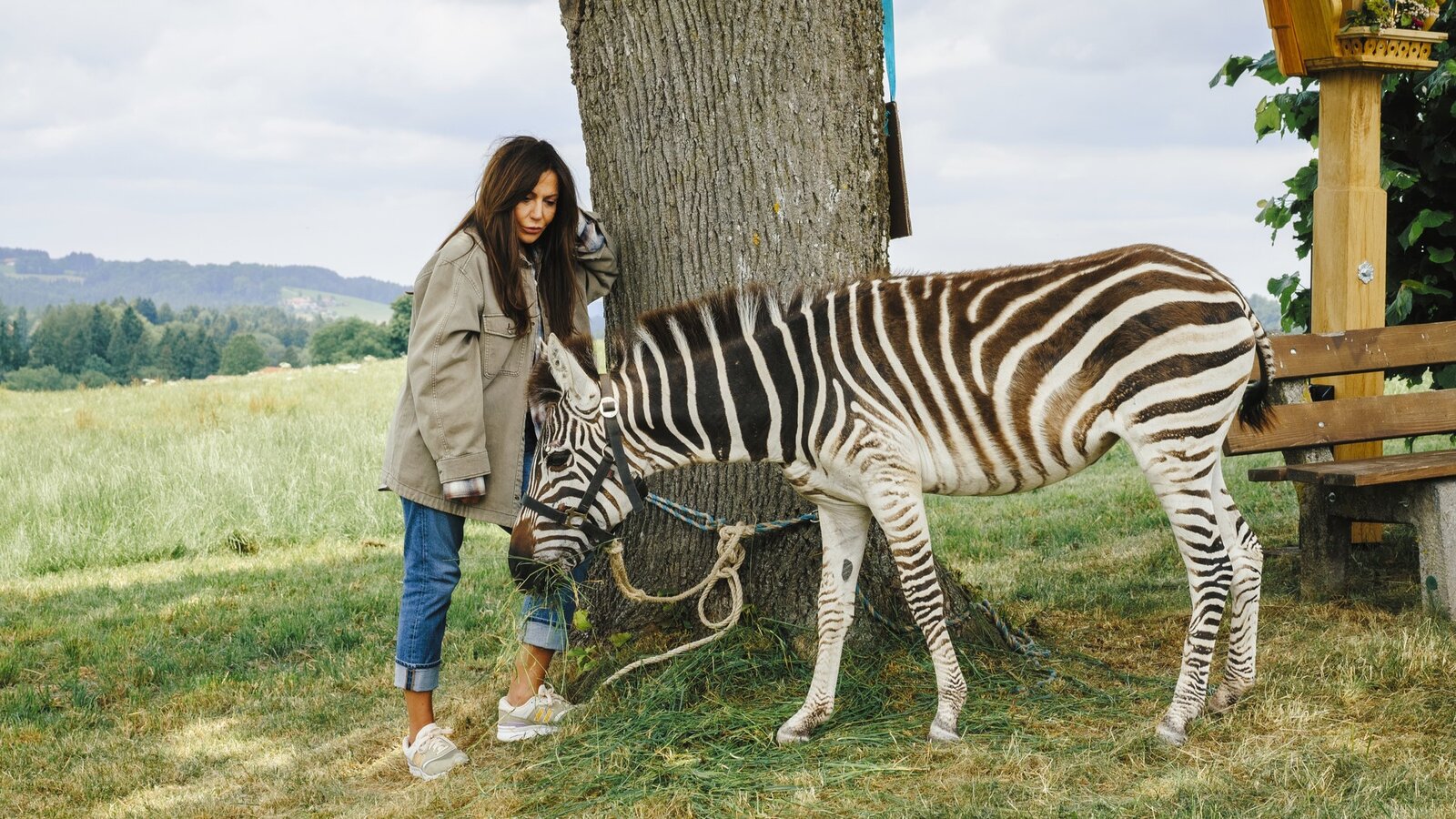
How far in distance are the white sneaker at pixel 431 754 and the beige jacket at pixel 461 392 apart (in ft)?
2.84

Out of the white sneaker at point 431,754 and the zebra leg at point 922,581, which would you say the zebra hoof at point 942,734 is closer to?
the zebra leg at point 922,581

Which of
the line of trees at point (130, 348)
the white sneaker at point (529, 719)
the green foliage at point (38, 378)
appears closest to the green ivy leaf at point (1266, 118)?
the white sneaker at point (529, 719)

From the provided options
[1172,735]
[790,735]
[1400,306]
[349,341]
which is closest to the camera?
[1172,735]

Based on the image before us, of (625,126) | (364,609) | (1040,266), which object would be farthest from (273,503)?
(1040,266)

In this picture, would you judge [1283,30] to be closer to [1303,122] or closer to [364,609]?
[1303,122]

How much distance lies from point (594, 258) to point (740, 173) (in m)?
0.70

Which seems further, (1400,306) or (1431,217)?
(1400,306)

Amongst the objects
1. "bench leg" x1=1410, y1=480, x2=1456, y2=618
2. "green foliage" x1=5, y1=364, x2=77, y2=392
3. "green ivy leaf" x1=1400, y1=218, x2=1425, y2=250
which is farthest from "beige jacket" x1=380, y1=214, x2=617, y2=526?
"green foliage" x1=5, y1=364, x2=77, y2=392

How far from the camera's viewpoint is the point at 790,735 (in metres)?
4.11

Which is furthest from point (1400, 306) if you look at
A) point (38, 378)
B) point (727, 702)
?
point (38, 378)

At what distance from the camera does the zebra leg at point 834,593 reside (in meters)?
4.20

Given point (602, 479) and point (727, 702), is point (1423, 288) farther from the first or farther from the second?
point (602, 479)

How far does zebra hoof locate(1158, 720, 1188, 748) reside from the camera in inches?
155

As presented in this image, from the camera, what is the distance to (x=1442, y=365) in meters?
6.75
